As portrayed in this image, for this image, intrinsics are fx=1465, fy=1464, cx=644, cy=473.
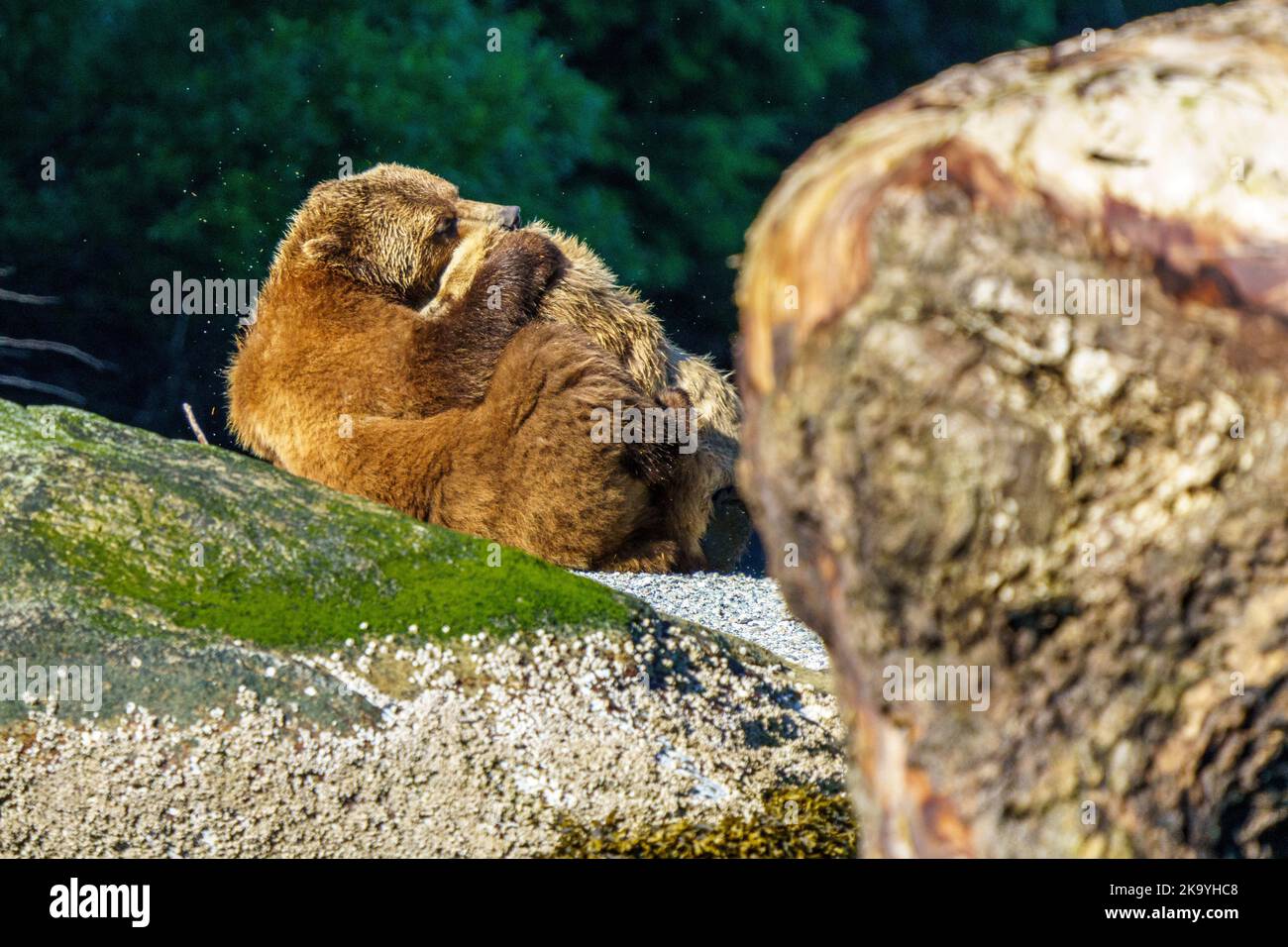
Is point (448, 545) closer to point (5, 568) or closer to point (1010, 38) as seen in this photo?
point (5, 568)

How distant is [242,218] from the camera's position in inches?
419

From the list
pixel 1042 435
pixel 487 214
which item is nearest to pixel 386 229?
pixel 487 214

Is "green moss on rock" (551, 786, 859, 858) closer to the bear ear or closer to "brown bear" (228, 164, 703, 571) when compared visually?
"brown bear" (228, 164, 703, 571)

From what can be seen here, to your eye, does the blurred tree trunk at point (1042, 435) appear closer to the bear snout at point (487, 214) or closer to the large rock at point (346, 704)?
the large rock at point (346, 704)

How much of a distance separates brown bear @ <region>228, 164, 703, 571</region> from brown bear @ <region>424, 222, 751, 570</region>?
0.06 metres

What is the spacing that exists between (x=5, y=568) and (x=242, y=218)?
715 centimetres

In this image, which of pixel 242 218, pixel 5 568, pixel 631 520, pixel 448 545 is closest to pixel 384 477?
pixel 631 520

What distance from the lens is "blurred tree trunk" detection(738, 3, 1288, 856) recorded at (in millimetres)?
2062

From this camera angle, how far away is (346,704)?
3.73 meters

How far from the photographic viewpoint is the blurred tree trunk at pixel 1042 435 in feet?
6.77

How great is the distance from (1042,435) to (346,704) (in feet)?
7.25

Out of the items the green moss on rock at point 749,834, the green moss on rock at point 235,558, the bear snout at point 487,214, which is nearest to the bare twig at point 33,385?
the bear snout at point 487,214

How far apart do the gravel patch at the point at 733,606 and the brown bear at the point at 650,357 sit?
342 millimetres

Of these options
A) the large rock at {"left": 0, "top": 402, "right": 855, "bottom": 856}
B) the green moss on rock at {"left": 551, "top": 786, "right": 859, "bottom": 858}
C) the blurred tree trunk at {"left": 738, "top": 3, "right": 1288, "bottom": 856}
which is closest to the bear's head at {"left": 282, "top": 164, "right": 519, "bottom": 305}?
the large rock at {"left": 0, "top": 402, "right": 855, "bottom": 856}
